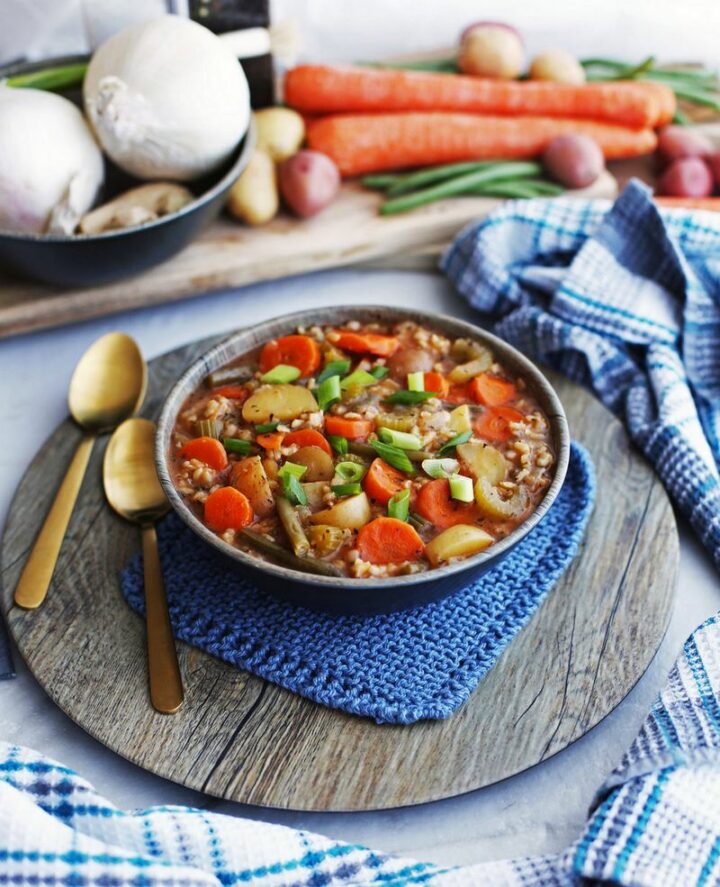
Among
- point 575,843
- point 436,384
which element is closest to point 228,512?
point 436,384

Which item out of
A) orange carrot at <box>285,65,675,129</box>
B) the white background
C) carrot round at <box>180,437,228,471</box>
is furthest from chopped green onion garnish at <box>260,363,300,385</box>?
orange carrot at <box>285,65,675,129</box>

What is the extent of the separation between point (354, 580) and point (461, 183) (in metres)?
2.11

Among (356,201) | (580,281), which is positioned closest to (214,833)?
(580,281)

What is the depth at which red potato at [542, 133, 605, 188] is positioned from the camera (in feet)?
12.0

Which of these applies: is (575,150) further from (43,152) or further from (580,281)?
(43,152)

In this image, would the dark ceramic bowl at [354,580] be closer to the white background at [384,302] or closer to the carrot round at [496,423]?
the carrot round at [496,423]

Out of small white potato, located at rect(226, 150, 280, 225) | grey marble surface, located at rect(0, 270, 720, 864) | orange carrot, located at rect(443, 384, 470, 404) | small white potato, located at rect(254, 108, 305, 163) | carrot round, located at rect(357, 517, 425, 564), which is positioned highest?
small white potato, located at rect(254, 108, 305, 163)

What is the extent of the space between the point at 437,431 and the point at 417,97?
1.99 metres

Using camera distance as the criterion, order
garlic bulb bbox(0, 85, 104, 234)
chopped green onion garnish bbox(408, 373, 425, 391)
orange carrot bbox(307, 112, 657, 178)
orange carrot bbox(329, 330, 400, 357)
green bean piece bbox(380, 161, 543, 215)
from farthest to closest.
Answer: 1. orange carrot bbox(307, 112, 657, 178)
2. green bean piece bbox(380, 161, 543, 215)
3. garlic bulb bbox(0, 85, 104, 234)
4. orange carrot bbox(329, 330, 400, 357)
5. chopped green onion garnish bbox(408, 373, 425, 391)

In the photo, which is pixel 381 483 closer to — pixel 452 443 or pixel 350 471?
pixel 350 471

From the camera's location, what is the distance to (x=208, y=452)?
2402 mm

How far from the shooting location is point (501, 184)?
3.73 metres

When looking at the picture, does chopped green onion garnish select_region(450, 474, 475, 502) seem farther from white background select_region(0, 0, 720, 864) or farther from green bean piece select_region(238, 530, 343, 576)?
white background select_region(0, 0, 720, 864)

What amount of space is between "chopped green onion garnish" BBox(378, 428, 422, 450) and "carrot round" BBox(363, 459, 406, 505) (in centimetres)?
8
